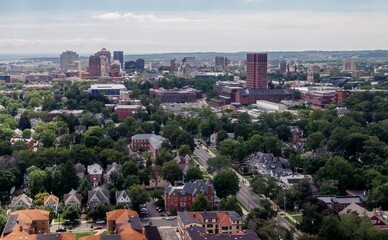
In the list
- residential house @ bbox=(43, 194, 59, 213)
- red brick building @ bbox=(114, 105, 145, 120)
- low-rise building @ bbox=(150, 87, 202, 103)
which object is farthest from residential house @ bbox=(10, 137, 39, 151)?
low-rise building @ bbox=(150, 87, 202, 103)

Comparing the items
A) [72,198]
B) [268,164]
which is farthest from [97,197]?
[268,164]

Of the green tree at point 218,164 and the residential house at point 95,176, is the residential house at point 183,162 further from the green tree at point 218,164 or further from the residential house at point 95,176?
the residential house at point 95,176

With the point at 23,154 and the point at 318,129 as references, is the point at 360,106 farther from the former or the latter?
the point at 23,154

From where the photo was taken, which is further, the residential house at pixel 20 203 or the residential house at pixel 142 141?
the residential house at pixel 142 141

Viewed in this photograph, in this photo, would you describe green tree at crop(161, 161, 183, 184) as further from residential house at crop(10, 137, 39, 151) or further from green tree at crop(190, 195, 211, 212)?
residential house at crop(10, 137, 39, 151)

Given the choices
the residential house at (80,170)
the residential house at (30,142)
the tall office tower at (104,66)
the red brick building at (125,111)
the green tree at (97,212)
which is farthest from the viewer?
the tall office tower at (104,66)

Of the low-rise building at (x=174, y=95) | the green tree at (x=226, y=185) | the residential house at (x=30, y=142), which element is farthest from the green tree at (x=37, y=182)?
the low-rise building at (x=174, y=95)

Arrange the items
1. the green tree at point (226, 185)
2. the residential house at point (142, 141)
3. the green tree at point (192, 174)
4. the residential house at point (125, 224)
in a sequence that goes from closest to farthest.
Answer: the residential house at point (125, 224) < the green tree at point (226, 185) < the green tree at point (192, 174) < the residential house at point (142, 141)
